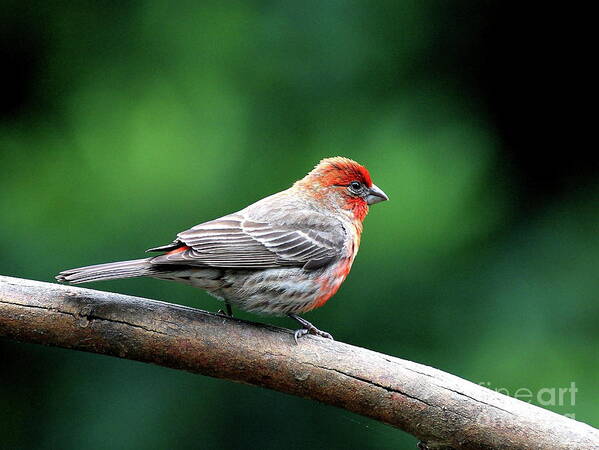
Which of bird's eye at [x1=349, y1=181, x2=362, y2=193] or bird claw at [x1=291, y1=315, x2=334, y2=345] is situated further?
bird's eye at [x1=349, y1=181, x2=362, y2=193]

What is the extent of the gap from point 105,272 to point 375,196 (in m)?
1.98

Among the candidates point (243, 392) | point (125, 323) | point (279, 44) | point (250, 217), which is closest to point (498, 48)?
point (279, 44)

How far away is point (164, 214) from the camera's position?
5406 millimetres

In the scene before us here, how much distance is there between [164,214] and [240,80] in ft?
3.51

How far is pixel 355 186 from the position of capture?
5137 millimetres

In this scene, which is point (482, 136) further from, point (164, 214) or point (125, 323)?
point (125, 323)

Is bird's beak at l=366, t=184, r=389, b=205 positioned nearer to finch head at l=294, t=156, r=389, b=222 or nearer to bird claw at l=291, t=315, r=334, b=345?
finch head at l=294, t=156, r=389, b=222

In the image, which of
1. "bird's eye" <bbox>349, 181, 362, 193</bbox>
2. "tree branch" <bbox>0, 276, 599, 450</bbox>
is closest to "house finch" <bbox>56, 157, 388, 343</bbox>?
"bird's eye" <bbox>349, 181, 362, 193</bbox>

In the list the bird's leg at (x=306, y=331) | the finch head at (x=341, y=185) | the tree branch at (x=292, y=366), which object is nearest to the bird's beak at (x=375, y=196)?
the finch head at (x=341, y=185)

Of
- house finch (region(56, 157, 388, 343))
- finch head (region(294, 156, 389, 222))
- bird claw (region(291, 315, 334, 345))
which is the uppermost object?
finch head (region(294, 156, 389, 222))

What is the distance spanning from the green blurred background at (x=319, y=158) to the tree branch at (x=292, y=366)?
1.33 m

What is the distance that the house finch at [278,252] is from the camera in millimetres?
4051

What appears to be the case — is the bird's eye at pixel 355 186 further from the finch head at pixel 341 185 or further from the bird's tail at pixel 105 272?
the bird's tail at pixel 105 272

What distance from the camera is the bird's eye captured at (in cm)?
513
